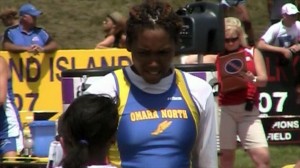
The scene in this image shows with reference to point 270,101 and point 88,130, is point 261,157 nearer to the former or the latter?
point 270,101

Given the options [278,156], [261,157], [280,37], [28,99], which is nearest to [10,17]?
[28,99]

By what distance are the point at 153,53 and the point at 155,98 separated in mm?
211

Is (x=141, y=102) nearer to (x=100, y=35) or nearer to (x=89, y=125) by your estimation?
(x=89, y=125)

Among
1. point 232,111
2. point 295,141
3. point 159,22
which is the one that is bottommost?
point 295,141

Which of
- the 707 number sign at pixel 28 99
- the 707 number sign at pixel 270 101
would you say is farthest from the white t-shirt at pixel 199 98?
the 707 number sign at pixel 270 101

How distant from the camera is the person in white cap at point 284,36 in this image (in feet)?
43.2

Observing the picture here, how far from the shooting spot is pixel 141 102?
4352 mm

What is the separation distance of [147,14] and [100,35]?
14.7m

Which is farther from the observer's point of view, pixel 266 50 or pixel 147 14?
pixel 266 50

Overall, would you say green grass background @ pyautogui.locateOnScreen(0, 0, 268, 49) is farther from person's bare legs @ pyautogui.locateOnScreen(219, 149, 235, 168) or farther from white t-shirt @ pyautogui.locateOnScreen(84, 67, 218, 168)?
white t-shirt @ pyautogui.locateOnScreen(84, 67, 218, 168)

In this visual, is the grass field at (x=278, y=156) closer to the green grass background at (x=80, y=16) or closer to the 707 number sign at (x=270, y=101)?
the 707 number sign at (x=270, y=101)

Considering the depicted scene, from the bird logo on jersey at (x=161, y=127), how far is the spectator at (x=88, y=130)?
0.68 meters

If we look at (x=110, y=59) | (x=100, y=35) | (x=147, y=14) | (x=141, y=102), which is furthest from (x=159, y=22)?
(x=100, y=35)

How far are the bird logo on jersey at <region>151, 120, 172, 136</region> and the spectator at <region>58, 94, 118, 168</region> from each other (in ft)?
2.22
